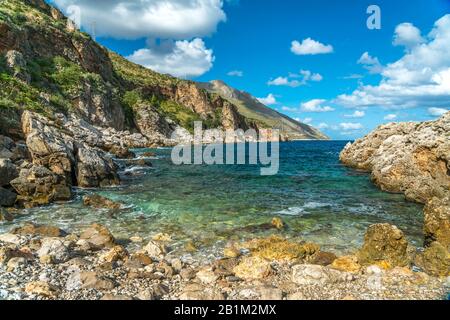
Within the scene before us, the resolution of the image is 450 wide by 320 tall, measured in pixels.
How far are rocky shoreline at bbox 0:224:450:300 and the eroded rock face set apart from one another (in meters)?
1.44

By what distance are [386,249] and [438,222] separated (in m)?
3.41

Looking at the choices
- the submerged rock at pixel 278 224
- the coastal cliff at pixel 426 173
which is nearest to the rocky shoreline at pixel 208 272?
the coastal cliff at pixel 426 173

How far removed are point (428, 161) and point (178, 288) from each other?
27.0 m

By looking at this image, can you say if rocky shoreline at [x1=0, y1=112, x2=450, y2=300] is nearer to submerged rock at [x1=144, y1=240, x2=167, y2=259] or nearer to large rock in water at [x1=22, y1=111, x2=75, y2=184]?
submerged rock at [x1=144, y1=240, x2=167, y2=259]

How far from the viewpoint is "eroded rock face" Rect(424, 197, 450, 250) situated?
14.3 metres

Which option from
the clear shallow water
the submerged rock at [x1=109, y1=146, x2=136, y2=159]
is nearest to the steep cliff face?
the submerged rock at [x1=109, y1=146, x2=136, y2=159]

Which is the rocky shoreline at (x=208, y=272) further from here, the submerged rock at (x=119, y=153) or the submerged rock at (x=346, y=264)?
the submerged rock at (x=119, y=153)

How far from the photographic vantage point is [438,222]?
14.6 metres

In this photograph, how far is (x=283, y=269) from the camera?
1278cm

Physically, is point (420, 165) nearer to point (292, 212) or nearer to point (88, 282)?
point (292, 212)

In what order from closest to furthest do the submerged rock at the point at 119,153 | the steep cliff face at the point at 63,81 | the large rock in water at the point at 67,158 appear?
the large rock in water at the point at 67,158, the submerged rock at the point at 119,153, the steep cliff face at the point at 63,81

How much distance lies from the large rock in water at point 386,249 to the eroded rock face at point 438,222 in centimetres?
228

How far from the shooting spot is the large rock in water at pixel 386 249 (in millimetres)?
13008
